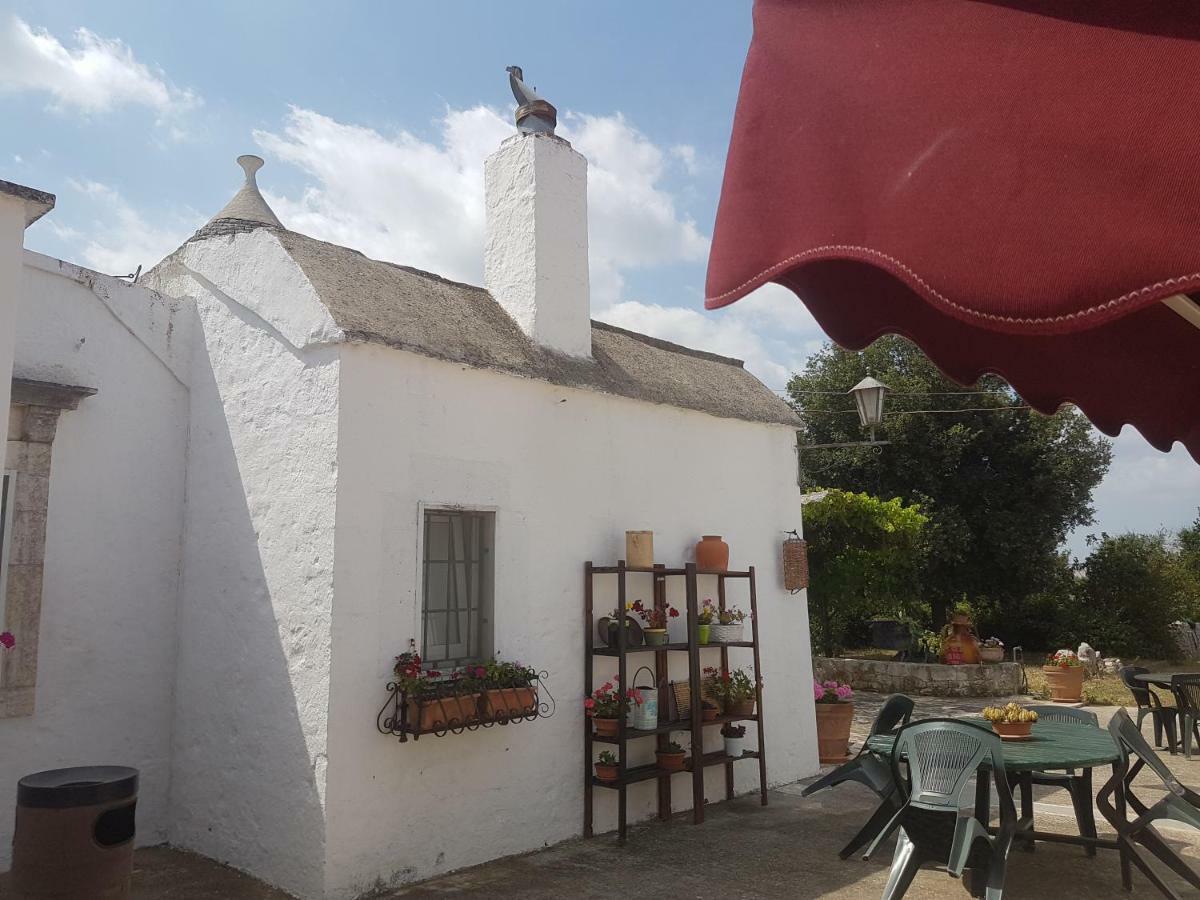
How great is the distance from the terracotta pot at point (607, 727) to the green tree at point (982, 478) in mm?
13238

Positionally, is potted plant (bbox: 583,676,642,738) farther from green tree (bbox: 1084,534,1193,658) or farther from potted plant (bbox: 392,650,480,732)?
green tree (bbox: 1084,534,1193,658)

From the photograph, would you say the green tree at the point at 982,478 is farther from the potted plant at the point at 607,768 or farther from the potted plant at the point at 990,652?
the potted plant at the point at 607,768

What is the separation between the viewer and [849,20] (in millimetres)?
1782

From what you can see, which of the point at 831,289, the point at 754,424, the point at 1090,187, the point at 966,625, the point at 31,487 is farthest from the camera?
the point at 966,625

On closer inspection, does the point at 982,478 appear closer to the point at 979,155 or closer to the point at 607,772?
the point at 607,772

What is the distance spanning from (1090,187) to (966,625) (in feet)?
43.5

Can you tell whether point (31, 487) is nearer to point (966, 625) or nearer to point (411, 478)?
point (411, 478)

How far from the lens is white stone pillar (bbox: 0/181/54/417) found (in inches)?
168

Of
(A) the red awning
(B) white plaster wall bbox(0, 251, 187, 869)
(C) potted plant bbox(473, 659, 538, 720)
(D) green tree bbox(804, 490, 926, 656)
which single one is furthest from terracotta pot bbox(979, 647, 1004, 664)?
(A) the red awning

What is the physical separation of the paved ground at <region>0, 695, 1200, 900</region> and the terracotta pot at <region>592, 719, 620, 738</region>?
0.74m

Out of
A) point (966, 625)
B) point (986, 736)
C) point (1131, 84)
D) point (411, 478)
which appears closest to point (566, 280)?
point (411, 478)

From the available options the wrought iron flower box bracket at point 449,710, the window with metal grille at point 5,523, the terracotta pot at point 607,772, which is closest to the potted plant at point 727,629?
the terracotta pot at point 607,772

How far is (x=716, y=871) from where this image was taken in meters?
5.54

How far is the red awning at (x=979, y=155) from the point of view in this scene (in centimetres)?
144
